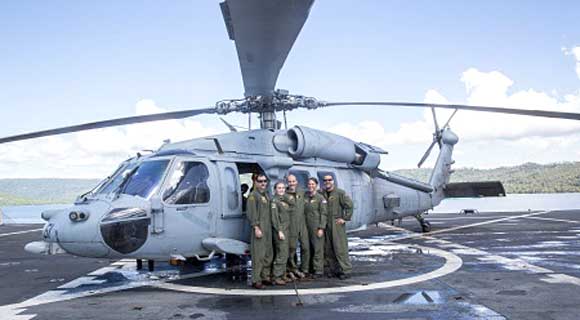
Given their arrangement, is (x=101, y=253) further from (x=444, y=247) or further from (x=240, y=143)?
(x=444, y=247)

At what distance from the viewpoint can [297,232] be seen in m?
8.84

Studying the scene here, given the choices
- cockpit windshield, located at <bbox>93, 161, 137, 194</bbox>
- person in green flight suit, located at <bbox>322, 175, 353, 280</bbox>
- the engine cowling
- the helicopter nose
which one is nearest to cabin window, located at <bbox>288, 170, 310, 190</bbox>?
the engine cowling

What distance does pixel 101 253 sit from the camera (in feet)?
24.8

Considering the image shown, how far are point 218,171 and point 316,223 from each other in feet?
6.47

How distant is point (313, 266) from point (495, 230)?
38.9 ft

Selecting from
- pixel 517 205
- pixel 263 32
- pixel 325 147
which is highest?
pixel 263 32

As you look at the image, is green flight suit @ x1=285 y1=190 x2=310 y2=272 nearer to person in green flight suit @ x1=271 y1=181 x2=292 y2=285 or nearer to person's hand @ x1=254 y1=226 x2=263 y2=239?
person in green flight suit @ x1=271 y1=181 x2=292 y2=285

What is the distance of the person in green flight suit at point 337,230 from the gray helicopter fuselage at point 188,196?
1.47 meters

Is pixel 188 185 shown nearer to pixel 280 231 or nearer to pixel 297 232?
pixel 280 231

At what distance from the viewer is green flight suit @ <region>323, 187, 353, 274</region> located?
901 cm

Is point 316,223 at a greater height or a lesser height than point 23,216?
greater

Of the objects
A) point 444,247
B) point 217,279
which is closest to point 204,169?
point 217,279

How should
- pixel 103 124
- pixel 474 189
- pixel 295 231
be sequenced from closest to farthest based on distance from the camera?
pixel 295 231 < pixel 103 124 < pixel 474 189

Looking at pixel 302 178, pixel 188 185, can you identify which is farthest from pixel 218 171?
pixel 302 178
